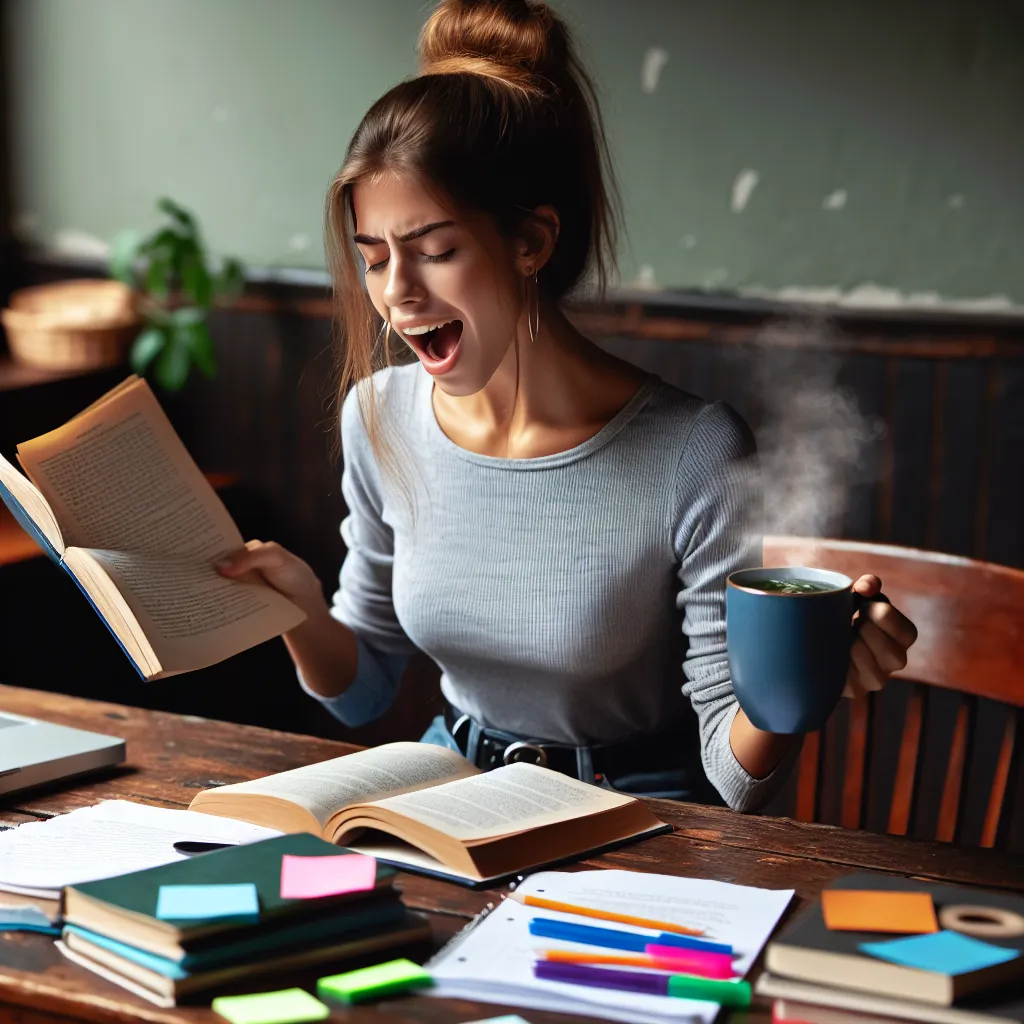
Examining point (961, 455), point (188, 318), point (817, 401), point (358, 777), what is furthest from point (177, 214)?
point (358, 777)

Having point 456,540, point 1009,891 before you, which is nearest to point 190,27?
point 456,540

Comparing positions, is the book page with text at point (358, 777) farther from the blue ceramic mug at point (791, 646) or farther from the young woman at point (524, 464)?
the blue ceramic mug at point (791, 646)

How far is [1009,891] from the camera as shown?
1129mm

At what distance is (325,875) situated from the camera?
3.22ft

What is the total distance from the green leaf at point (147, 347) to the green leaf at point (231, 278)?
17 cm

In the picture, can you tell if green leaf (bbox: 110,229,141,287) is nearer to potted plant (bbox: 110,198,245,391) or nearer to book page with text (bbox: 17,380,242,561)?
potted plant (bbox: 110,198,245,391)

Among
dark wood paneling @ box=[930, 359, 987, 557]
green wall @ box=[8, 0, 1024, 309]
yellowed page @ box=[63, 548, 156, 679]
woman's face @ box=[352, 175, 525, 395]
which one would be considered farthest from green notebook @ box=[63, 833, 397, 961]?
dark wood paneling @ box=[930, 359, 987, 557]

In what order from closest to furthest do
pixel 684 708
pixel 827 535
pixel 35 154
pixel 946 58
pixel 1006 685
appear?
pixel 1006 685 < pixel 684 708 < pixel 946 58 < pixel 827 535 < pixel 35 154

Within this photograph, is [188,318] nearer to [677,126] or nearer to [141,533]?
[677,126]

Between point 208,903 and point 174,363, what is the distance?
2319 mm

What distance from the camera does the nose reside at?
1.41 m

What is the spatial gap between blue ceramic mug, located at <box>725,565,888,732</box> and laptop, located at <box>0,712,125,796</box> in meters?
0.64

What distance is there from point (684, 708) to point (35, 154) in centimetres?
Result: 251

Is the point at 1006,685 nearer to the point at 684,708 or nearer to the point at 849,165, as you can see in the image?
the point at 684,708
